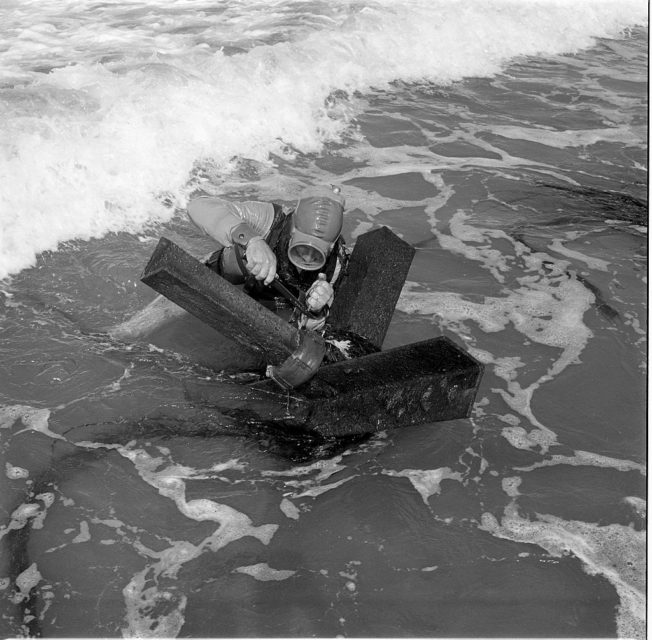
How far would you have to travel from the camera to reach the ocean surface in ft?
10.7

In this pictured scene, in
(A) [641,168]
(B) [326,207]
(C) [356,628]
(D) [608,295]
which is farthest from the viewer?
(A) [641,168]

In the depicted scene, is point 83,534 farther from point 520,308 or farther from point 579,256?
point 579,256

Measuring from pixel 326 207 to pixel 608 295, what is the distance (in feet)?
7.98

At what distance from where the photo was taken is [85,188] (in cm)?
643

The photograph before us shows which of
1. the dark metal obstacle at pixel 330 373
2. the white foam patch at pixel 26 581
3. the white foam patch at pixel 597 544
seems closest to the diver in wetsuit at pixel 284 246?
the dark metal obstacle at pixel 330 373

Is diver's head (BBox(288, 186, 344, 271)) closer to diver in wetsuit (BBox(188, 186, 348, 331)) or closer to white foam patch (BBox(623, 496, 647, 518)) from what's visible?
diver in wetsuit (BBox(188, 186, 348, 331))

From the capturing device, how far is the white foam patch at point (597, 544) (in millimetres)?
3367

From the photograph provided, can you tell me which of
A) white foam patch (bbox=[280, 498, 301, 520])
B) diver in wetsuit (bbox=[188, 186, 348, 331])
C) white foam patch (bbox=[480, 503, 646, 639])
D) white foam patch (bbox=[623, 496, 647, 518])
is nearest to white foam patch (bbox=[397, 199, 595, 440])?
white foam patch (bbox=[623, 496, 647, 518])

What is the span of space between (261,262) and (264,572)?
1.57m

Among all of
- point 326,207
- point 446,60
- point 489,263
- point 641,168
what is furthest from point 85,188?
point 446,60

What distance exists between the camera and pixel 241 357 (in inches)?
187

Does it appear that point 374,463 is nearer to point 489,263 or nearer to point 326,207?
point 326,207

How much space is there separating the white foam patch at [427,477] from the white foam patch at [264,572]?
32.4 inches

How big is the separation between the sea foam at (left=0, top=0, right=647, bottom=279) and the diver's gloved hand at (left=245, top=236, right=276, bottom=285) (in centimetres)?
207
